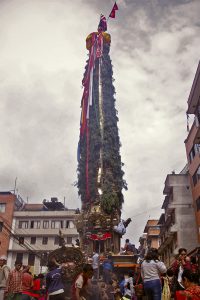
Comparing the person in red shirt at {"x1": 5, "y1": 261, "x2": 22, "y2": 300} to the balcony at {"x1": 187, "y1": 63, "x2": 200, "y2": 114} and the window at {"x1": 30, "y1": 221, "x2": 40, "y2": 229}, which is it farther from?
the window at {"x1": 30, "y1": 221, "x2": 40, "y2": 229}

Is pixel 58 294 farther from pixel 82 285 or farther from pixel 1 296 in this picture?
pixel 1 296

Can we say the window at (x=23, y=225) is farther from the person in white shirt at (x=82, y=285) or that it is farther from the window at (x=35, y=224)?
the person in white shirt at (x=82, y=285)

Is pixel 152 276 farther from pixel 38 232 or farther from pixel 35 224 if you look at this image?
pixel 35 224

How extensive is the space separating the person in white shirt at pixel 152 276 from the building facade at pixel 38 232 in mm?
40811

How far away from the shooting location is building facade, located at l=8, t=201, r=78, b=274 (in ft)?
155

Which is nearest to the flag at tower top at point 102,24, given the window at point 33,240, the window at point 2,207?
the window at point 2,207

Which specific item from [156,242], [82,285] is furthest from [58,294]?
[156,242]

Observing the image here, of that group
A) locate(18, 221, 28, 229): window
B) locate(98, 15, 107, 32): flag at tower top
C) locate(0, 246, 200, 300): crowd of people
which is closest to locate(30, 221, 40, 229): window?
locate(18, 221, 28, 229): window

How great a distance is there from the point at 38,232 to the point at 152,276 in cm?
4405

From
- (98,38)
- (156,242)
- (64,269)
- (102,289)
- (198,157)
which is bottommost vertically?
(102,289)

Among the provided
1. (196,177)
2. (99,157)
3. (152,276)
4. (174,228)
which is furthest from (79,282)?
(174,228)

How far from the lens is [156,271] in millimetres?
7434

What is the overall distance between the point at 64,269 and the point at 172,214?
25.0 m

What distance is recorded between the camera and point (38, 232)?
49.0 meters
